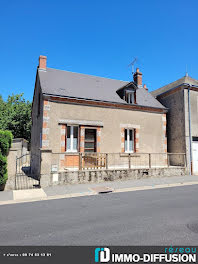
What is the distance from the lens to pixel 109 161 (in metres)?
11.7

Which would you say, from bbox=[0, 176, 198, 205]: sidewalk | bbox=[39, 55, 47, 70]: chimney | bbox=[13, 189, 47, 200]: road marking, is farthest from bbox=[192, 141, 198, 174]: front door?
bbox=[39, 55, 47, 70]: chimney

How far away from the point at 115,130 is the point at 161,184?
4707mm

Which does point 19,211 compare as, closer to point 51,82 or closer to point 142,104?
point 51,82

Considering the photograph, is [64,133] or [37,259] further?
[64,133]

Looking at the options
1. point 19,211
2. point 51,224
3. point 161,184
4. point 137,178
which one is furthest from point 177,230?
point 137,178

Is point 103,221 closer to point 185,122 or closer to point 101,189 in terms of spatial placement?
point 101,189

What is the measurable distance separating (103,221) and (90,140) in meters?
7.57

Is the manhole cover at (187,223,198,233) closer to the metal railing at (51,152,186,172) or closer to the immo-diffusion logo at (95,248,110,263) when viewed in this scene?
the immo-diffusion logo at (95,248,110,263)

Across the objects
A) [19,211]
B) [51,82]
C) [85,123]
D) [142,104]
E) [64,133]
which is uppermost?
[51,82]

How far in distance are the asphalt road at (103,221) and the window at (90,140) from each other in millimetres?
5192

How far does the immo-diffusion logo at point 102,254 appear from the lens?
9.46 ft

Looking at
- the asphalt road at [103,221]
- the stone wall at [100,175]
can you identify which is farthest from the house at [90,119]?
the asphalt road at [103,221]

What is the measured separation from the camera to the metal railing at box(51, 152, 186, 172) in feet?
32.3

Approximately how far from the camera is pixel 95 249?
10.2 feet
